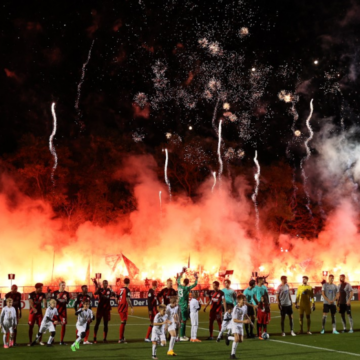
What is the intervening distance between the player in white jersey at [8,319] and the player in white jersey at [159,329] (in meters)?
4.96

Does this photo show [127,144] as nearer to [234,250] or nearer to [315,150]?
[234,250]

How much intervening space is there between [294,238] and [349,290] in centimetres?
4927

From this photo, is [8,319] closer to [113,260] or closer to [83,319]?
[83,319]

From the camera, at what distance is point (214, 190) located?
209ft

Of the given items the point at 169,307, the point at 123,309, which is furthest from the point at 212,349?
the point at 123,309

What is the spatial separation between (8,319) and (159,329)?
5143 mm

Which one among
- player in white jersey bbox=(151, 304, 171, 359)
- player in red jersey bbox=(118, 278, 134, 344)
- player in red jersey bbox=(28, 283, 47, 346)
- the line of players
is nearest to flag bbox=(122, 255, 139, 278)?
the line of players

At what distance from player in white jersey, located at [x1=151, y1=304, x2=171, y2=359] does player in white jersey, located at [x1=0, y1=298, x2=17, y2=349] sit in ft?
16.3

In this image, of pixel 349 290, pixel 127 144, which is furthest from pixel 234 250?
pixel 349 290

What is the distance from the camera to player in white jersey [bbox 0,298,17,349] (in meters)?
16.9

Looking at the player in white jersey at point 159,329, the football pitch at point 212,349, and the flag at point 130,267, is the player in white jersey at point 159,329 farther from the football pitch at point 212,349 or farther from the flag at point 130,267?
the flag at point 130,267

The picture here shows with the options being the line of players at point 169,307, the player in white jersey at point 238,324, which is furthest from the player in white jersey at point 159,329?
the player in white jersey at point 238,324

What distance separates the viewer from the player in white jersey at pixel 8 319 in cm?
1691

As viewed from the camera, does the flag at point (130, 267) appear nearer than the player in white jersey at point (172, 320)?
No
